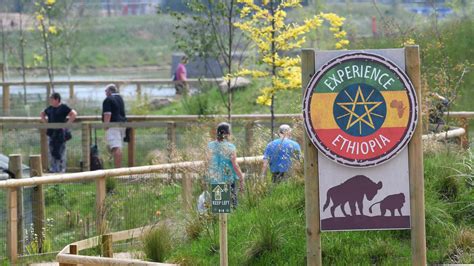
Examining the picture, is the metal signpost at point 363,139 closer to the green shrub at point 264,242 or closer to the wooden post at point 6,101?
the green shrub at point 264,242

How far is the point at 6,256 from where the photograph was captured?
13.9 metres

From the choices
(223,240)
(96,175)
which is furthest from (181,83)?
(223,240)

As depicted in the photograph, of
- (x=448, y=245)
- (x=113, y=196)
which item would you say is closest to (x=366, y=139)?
(x=448, y=245)

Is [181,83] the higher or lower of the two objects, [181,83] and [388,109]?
the higher

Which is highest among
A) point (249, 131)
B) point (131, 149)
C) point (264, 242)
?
point (249, 131)

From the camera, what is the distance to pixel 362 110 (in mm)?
9328

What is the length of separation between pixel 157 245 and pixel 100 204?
2474mm

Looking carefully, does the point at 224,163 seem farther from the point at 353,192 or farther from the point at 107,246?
the point at 353,192

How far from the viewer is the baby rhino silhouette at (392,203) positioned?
9.34 metres

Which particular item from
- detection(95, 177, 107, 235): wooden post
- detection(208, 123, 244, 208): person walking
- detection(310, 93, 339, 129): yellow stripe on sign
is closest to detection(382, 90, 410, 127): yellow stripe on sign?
detection(310, 93, 339, 129): yellow stripe on sign

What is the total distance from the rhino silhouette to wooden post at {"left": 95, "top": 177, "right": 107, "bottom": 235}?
4.54m

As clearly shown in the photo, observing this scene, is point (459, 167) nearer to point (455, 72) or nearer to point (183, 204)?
point (183, 204)

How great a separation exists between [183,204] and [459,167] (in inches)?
114

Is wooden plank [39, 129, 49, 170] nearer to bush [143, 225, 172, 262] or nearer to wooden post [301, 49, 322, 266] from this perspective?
bush [143, 225, 172, 262]
